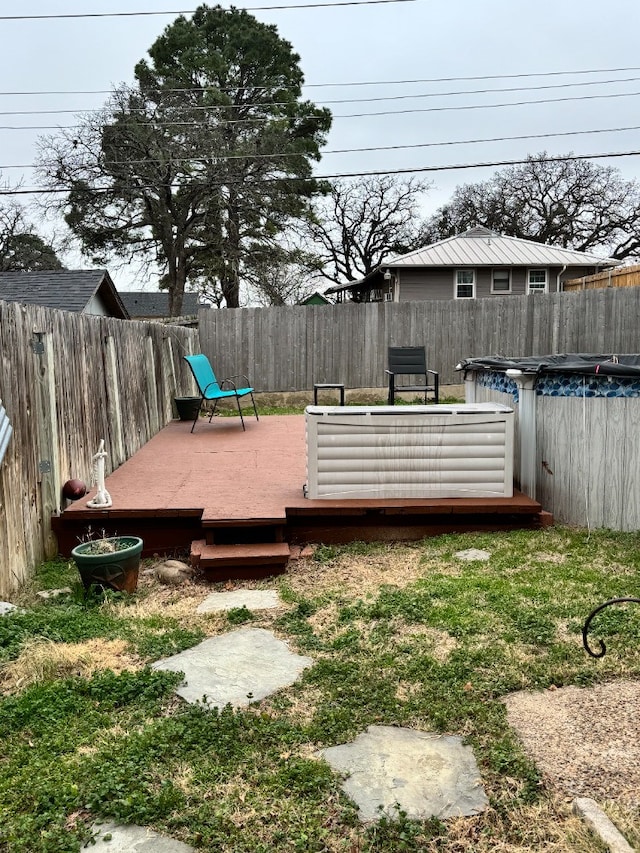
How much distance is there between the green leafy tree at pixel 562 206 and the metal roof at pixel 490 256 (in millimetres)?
9679

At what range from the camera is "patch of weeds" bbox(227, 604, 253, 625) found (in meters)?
2.81

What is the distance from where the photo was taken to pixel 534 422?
413cm

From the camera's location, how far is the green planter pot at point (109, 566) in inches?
119

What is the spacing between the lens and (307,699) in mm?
2111

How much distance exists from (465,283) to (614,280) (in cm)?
437

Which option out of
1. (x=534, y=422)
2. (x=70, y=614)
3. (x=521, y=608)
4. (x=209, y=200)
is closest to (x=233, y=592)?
(x=70, y=614)

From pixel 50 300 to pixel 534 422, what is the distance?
8357 millimetres

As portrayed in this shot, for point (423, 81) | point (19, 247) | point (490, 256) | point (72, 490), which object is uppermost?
point (423, 81)

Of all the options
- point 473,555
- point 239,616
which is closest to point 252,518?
point 239,616

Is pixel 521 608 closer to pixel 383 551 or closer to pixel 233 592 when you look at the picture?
pixel 383 551

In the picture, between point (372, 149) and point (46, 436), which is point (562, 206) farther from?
point (46, 436)

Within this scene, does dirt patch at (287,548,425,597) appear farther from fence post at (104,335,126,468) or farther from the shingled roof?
the shingled roof

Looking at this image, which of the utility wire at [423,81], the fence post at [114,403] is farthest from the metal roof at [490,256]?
the fence post at [114,403]

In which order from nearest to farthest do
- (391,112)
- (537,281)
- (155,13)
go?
(155,13), (391,112), (537,281)
